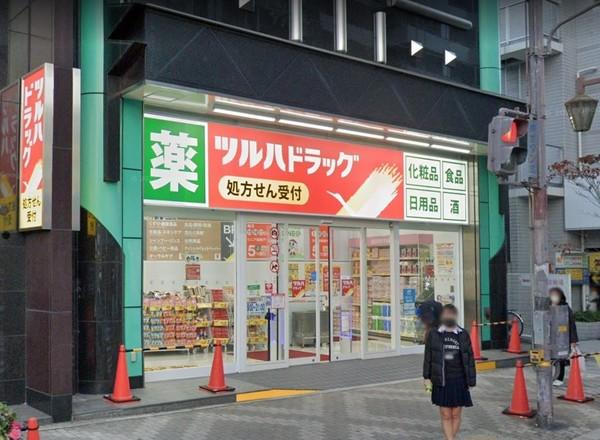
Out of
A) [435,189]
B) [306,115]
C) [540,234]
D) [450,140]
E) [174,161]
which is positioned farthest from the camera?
[435,189]

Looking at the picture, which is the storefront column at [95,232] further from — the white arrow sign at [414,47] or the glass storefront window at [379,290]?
the white arrow sign at [414,47]

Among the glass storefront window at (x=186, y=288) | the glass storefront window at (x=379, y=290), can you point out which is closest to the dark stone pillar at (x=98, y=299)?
the glass storefront window at (x=186, y=288)

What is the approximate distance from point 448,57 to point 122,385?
10242 millimetres

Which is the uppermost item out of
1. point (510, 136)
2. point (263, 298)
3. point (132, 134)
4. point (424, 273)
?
point (132, 134)

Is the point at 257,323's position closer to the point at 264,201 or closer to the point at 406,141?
the point at 264,201

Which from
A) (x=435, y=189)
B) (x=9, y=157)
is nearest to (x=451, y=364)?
(x=9, y=157)

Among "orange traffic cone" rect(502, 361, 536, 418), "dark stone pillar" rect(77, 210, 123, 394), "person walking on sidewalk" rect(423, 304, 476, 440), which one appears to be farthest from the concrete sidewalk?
"person walking on sidewalk" rect(423, 304, 476, 440)

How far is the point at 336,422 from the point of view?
8.87 meters

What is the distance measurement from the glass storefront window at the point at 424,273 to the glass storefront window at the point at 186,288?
450cm

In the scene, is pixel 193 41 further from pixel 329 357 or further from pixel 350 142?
pixel 329 357

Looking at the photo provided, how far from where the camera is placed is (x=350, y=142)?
13.8 m

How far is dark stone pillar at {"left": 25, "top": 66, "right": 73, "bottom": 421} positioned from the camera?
8.45 m

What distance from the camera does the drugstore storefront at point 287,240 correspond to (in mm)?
11273

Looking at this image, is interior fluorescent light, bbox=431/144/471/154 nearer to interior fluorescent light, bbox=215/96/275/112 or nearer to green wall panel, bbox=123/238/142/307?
interior fluorescent light, bbox=215/96/275/112
